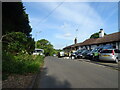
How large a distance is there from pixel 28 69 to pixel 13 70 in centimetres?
105

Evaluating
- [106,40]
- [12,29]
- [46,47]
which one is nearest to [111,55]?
[12,29]

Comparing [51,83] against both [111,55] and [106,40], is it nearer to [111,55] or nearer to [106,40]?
[111,55]

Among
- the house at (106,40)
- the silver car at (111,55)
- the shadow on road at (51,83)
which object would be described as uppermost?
the house at (106,40)

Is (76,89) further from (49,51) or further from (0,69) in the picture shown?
(49,51)

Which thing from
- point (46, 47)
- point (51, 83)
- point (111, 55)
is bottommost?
point (51, 83)

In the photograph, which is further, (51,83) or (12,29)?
(12,29)

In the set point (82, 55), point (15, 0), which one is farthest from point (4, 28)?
point (82, 55)

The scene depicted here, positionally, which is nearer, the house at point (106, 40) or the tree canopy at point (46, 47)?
the house at point (106, 40)

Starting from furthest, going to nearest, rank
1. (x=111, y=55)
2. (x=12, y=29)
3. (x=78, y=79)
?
(x=12, y=29)
(x=111, y=55)
(x=78, y=79)

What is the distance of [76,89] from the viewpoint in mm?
5492

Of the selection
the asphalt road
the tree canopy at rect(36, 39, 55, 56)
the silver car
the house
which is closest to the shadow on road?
the asphalt road

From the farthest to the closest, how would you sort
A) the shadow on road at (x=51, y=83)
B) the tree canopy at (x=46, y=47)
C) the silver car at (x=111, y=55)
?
the tree canopy at (x=46, y=47)
the silver car at (x=111, y=55)
the shadow on road at (x=51, y=83)

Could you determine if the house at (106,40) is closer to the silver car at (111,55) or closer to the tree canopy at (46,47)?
the silver car at (111,55)

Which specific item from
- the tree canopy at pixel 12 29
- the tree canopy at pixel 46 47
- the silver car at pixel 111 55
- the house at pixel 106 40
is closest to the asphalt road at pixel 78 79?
the tree canopy at pixel 12 29
